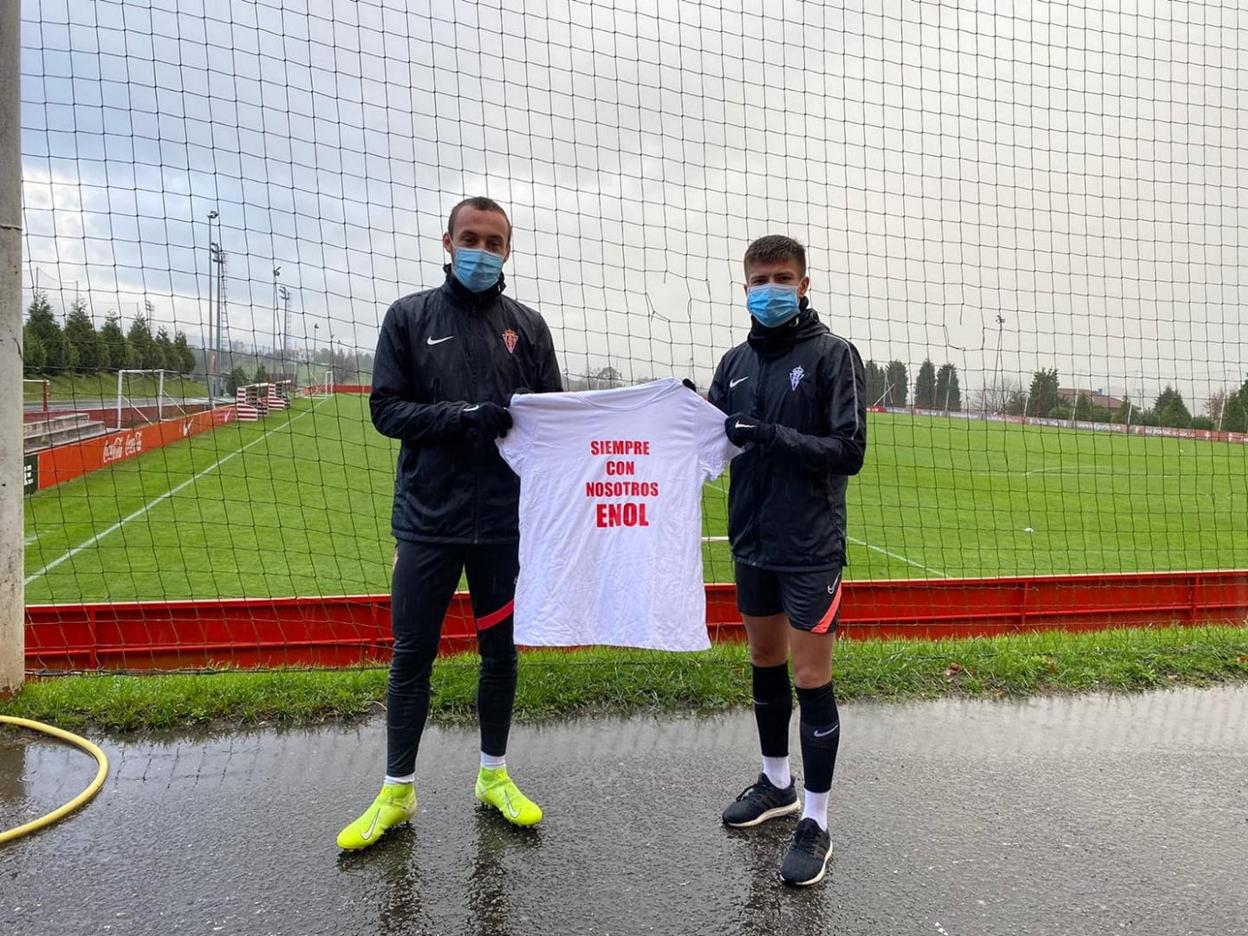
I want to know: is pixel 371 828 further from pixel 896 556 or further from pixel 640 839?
pixel 896 556

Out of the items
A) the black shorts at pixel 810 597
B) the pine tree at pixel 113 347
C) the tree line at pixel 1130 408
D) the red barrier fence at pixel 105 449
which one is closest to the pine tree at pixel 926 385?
the tree line at pixel 1130 408

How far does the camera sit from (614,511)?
3.05 metres

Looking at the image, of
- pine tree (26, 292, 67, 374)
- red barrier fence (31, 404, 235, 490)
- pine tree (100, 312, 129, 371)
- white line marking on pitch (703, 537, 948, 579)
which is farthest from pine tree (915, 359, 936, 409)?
red barrier fence (31, 404, 235, 490)

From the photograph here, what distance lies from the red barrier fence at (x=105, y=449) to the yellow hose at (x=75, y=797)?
31.2 ft

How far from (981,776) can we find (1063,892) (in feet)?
2.68

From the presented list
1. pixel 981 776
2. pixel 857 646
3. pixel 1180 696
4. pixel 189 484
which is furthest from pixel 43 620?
pixel 189 484

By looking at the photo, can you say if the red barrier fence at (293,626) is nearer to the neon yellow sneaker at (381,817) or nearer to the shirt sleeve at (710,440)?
the neon yellow sneaker at (381,817)

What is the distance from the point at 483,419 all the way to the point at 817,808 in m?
1.74

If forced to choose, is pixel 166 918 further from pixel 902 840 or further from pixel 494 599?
pixel 902 840

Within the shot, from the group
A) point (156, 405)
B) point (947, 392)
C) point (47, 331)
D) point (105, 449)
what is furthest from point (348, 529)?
point (156, 405)

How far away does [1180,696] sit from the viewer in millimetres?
4461

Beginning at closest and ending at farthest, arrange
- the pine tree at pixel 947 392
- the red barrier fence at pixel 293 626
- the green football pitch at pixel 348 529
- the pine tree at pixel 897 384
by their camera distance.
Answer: the red barrier fence at pixel 293 626
the pine tree at pixel 897 384
the pine tree at pixel 947 392
the green football pitch at pixel 348 529

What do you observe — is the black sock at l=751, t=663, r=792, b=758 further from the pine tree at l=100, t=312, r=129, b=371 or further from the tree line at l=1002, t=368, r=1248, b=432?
the pine tree at l=100, t=312, r=129, b=371

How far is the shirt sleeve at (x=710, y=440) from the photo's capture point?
3.00 meters
